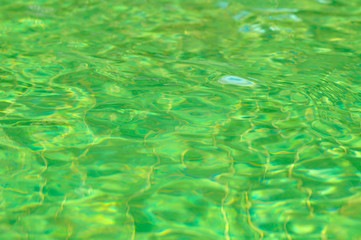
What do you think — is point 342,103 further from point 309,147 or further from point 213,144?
point 213,144

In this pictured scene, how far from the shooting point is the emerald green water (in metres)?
1.40

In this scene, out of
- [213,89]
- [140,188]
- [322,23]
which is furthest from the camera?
[322,23]

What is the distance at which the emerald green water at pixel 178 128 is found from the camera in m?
1.40

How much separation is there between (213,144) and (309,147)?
363mm

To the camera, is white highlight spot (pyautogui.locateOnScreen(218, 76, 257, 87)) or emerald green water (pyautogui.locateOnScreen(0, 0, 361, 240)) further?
white highlight spot (pyautogui.locateOnScreen(218, 76, 257, 87))

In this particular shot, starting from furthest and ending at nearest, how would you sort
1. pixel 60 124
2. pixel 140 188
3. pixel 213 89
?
pixel 213 89 < pixel 60 124 < pixel 140 188

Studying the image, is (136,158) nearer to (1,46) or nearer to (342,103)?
(342,103)

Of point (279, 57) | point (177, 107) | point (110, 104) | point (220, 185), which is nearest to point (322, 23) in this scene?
point (279, 57)

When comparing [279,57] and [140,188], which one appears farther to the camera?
[279,57]

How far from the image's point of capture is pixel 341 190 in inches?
60.7

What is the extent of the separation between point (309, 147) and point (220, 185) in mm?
432

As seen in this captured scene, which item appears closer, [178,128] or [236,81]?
[178,128]

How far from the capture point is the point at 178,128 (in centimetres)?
190

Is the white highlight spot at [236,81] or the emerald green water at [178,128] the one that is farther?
the white highlight spot at [236,81]
